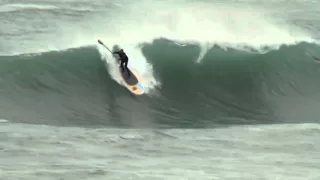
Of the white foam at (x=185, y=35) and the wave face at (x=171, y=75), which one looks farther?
the white foam at (x=185, y=35)

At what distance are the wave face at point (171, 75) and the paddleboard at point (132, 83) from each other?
7.2 inches

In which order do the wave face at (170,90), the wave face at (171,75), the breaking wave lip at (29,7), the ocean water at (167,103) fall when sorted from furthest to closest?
the breaking wave lip at (29,7) < the wave face at (171,75) < the wave face at (170,90) < the ocean water at (167,103)

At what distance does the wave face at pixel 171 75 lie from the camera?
44.0 ft

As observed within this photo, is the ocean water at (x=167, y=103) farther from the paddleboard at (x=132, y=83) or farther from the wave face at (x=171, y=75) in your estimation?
the paddleboard at (x=132, y=83)

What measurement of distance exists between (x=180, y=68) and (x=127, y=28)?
4916 millimetres

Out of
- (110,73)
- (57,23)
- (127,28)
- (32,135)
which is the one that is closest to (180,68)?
(110,73)

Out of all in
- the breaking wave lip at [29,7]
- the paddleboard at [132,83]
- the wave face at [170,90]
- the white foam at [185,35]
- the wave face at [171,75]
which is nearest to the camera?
the wave face at [170,90]

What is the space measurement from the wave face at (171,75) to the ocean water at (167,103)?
33 millimetres

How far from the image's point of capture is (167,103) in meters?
14.1

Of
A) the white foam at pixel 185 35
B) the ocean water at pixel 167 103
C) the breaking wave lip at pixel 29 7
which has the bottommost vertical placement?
the ocean water at pixel 167 103

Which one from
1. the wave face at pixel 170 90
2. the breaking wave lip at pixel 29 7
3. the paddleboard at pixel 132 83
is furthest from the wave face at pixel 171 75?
the breaking wave lip at pixel 29 7

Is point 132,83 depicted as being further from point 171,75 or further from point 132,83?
point 171,75

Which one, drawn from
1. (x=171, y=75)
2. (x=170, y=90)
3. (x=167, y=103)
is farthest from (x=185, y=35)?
(x=167, y=103)

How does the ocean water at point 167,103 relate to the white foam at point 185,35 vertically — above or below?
below
